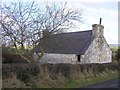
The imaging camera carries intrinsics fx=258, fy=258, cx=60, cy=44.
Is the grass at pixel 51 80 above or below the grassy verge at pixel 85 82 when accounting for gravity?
above

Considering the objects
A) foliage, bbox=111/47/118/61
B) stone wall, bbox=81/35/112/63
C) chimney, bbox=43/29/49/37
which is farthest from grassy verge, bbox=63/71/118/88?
foliage, bbox=111/47/118/61

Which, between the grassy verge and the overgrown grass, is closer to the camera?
the overgrown grass

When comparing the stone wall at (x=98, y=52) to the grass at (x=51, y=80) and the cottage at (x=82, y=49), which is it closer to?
the cottage at (x=82, y=49)

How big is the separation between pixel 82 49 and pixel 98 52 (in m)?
3.58

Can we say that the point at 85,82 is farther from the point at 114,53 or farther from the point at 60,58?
the point at 114,53

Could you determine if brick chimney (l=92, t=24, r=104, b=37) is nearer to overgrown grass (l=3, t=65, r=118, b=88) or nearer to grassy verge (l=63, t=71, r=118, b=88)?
grassy verge (l=63, t=71, r=118, b=88)

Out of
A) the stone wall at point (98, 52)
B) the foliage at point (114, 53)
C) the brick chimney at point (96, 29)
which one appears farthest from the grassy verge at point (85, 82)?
the foliage at point (114, 53)

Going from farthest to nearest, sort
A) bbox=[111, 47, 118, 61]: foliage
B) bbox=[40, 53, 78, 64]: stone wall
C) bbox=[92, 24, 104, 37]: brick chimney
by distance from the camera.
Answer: bbox=[111, 47, 118, 61]: foliage
bbox=[92, 24, 104, 37]: brick chimney
bbox=[40, 53, 78, 64]: stone wall

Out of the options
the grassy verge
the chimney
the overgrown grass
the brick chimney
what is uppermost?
the brick chimney

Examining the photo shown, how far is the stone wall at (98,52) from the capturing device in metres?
36.8

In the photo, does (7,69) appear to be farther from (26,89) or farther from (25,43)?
(25,43)

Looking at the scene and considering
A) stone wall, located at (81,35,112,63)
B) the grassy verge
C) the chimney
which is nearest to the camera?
the grassy verge

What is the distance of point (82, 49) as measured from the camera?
36688mm

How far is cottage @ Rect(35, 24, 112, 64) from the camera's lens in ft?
120
